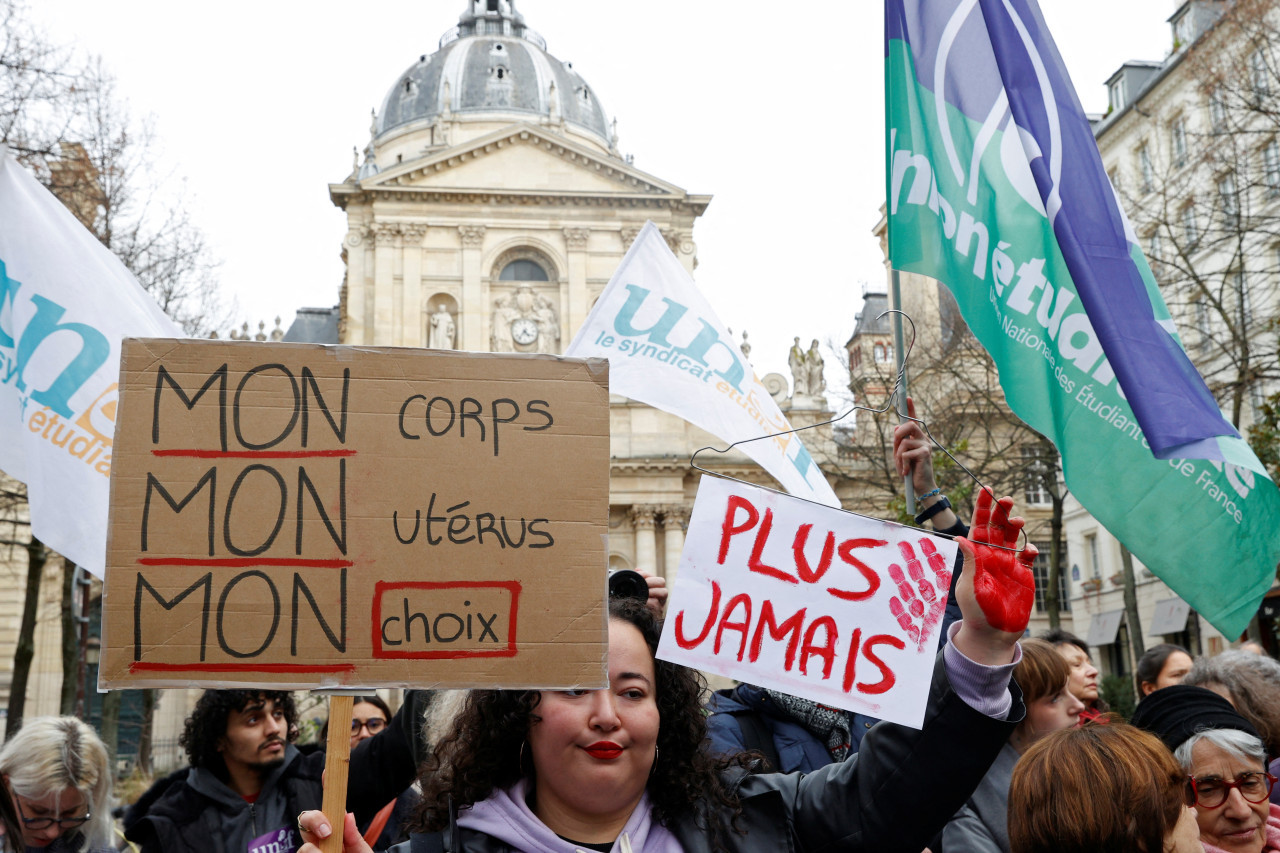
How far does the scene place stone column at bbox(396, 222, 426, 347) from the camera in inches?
1558

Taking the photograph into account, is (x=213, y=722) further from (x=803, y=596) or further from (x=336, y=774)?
(x=803, y=596)

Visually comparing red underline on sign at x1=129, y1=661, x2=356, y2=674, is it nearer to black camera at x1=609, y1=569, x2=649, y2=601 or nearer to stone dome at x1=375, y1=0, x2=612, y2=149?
black camera at x1=609, y1=569, x2=649, y2=601

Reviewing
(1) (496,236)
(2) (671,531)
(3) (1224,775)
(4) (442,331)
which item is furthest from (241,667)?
(1) (496,236)

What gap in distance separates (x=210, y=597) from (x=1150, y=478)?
2.67m

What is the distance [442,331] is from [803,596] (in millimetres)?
36924

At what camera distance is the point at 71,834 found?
4043mm

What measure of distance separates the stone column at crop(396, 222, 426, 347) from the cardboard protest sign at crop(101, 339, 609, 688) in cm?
3702

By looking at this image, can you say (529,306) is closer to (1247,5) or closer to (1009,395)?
(1247,5)

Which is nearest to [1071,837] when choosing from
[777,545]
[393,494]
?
[777,545]

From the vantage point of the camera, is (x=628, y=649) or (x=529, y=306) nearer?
(x=628, y=649)

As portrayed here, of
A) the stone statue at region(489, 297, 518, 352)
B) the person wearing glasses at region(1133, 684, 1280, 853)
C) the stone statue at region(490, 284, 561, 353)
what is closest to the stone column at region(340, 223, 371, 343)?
the stone statue at region(489, 297, 518, 352)

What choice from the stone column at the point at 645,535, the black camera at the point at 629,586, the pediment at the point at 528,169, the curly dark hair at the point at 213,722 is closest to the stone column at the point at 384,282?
the pediment at the point at 528,169

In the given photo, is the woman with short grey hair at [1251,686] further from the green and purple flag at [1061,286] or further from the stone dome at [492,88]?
the stone dome at [492,88]

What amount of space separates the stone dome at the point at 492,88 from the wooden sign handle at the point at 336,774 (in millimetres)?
52022
